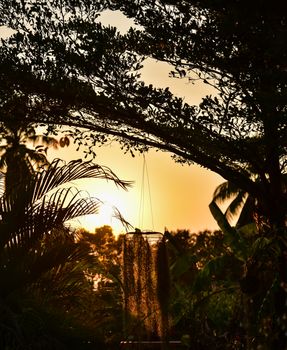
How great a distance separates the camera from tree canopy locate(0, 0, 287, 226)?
386 inches

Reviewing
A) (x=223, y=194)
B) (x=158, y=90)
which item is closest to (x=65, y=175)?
(x=158, y=90)

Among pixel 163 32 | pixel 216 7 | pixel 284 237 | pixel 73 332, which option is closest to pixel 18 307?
pixel 73 332

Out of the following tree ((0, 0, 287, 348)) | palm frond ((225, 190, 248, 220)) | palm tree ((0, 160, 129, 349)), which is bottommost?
palm tree ((0, 160, 129, 349))

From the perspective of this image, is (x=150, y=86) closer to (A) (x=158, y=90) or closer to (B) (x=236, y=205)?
(A) (x=158, y=90)

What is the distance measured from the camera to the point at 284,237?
950 cm

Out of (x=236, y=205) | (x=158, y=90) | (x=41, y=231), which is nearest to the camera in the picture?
(x=41, y=231)

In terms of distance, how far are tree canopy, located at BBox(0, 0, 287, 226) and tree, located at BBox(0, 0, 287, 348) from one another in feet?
0.05

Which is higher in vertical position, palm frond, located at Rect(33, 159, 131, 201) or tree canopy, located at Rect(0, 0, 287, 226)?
tree canopy, located at Rect(0, 0, 287, 226)

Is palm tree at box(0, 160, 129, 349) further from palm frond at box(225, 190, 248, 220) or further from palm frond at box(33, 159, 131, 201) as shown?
palm frond at box(225, 190, 248, 220)

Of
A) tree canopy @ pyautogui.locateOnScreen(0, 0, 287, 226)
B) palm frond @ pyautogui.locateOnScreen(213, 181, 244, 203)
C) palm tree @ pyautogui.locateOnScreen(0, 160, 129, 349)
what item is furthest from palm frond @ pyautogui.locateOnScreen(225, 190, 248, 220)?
palm tree @ pyautogui.locateOnScreen(0, 160, 129, 349)

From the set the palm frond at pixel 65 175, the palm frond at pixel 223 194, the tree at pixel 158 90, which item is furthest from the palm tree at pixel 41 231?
the palm frond at pixel 223 194

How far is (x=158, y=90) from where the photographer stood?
10328 millimetres

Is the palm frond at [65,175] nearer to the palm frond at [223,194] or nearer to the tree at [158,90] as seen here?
the tree at [158,90]

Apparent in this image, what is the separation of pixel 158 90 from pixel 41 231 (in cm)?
555
